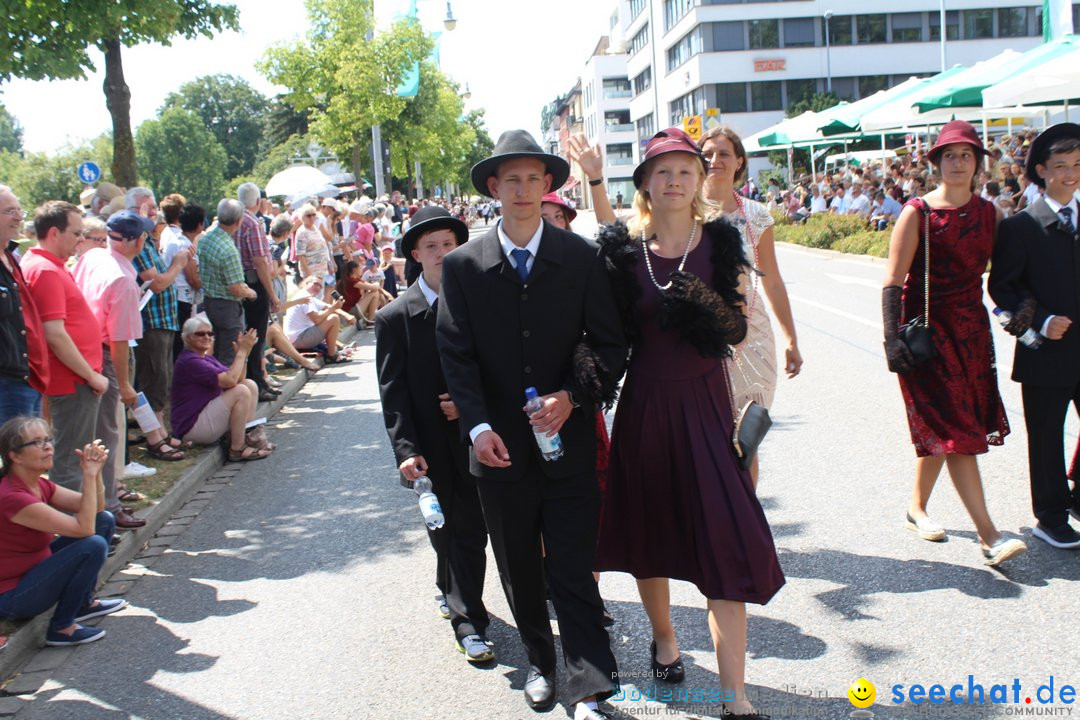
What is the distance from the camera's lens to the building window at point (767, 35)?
65000 millimetres

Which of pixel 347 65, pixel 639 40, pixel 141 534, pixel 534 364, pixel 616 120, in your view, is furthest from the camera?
pixel 616 120

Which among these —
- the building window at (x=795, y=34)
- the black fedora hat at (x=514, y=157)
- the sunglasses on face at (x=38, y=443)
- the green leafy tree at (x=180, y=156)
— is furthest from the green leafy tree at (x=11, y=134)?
the black fedora hat at (x=514, y=157)

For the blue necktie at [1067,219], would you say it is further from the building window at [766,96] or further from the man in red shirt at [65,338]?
the building window at [766,96]

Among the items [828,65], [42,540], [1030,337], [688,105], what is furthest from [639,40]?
[42,540]

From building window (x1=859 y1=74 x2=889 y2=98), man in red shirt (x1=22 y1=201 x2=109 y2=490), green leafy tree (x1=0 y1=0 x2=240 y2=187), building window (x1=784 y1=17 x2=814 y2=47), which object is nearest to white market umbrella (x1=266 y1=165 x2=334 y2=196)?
green leafy tree (x1=0 y1=0 x2=240 y2=187)

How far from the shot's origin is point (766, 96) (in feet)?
216

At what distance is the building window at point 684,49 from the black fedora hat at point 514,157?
6498cm

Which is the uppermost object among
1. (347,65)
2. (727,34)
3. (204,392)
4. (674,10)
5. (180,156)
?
(674,10)

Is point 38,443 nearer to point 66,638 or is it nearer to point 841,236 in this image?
point 66,638

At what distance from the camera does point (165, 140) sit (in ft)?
341

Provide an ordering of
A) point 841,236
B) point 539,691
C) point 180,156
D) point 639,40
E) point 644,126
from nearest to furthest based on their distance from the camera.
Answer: point 539,691 → point 841,236 → point 639,40 → point 644,126 → point 180,156

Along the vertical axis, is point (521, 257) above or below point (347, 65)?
below

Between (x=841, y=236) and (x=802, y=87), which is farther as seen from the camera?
(x=802, y=87)

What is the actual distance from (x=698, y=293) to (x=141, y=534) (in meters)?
4.43
